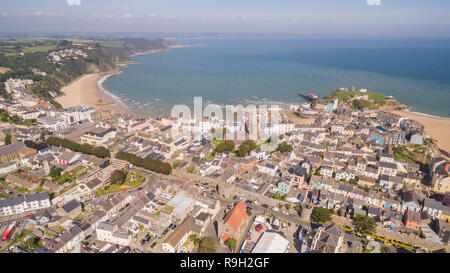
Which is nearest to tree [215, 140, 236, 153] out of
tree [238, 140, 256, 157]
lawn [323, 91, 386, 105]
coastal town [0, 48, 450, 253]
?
coastal town [0, 48, 450, 253]

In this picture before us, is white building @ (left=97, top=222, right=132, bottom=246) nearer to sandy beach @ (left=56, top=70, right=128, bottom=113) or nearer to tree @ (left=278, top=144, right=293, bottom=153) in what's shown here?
tree @ (left=278, top=144, right=293, bottom=153)

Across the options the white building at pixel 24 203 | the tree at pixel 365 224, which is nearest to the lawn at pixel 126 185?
the white building at pixel 24 203

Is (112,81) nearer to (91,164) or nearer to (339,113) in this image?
(91,164)

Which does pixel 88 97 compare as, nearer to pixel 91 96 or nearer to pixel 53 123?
pixel 91 96

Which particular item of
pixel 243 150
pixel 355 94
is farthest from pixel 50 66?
pixel 355 94

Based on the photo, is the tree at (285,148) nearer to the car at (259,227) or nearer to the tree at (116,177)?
the car at (259,227)
